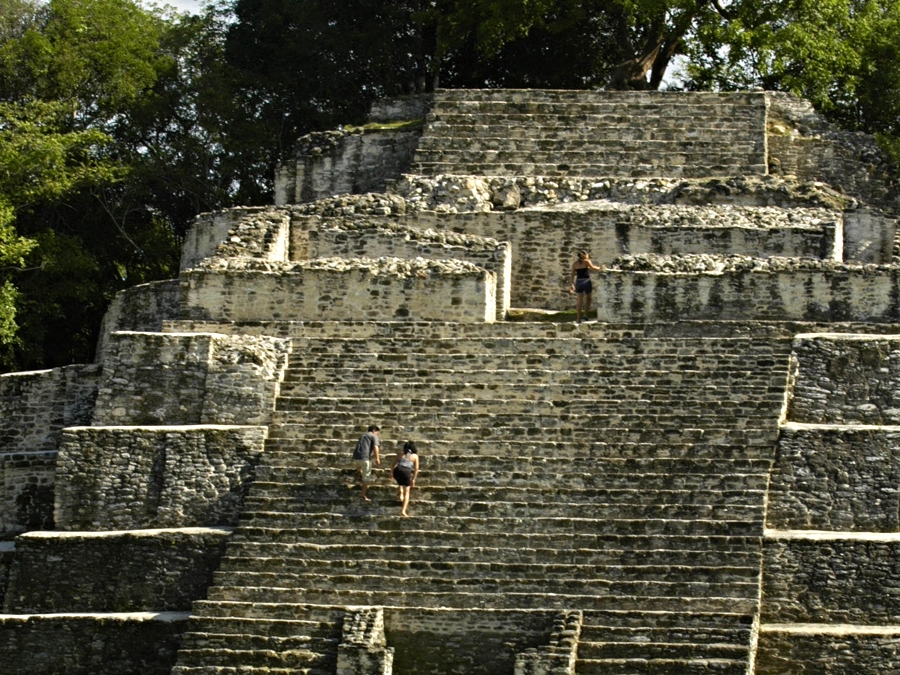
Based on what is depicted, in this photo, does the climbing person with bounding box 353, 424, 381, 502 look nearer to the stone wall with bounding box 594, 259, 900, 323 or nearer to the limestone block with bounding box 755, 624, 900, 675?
the stone wall with bounding box 594, 259, 900, 323

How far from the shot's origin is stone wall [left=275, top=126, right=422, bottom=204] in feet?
105

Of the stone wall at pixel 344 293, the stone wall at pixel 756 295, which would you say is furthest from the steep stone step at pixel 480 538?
the stone wall at pixel 756 295

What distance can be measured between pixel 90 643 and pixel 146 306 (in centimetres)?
768

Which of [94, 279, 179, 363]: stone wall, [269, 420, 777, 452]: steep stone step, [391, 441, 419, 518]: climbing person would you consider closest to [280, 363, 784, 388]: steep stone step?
[269, 420, 777, 452]: steep stone step

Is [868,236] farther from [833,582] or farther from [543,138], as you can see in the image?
[833,582]

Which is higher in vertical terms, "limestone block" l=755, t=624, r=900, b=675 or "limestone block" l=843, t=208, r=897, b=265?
"limestone block" l=843, t=208, r=897, b=265

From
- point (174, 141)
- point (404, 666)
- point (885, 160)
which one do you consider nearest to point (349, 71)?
point (174, 141)

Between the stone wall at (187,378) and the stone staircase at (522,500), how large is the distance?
0.32 m

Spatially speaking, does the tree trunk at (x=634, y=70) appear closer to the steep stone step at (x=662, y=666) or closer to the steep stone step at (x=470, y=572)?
the steep stone step at (x=470, y=572)

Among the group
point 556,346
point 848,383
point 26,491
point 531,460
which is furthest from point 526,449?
point 26,491

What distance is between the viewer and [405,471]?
73.5ft

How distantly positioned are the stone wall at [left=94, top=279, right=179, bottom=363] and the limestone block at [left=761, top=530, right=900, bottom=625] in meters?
10.3

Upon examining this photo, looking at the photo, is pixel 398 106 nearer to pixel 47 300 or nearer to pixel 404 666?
pixel 47 300

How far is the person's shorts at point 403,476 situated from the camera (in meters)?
22.4
